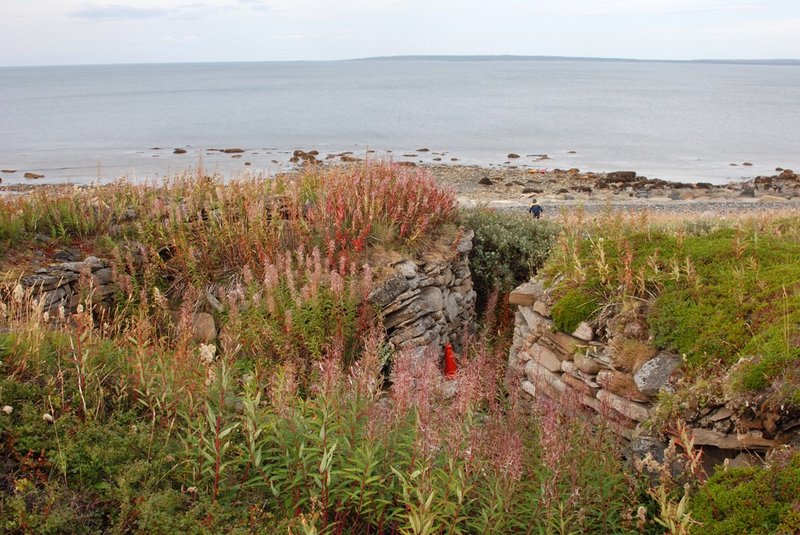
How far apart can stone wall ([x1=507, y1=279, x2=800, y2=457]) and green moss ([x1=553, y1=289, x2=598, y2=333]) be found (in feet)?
0.34

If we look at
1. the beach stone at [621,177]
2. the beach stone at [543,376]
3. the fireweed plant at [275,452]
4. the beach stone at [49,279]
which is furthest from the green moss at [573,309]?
the beach stone at [621,177]

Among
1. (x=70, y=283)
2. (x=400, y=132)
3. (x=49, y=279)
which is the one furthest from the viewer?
(x=400, y=132)

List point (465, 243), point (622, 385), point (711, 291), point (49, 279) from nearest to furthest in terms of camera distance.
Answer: point (622, 385)
point (711, 291)
point (49, 279)
point (465, 243)

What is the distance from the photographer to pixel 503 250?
11.4m

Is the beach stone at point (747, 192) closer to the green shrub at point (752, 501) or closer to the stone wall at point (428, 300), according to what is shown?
the stone wall at point (428, 300)

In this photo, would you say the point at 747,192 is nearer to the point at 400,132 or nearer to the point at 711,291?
the point at 711,291

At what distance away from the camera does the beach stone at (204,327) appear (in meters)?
8.34

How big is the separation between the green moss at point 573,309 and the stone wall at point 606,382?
4.1 inches

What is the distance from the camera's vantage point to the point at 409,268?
9078 mm

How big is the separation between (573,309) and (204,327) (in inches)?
175

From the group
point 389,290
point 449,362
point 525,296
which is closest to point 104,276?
point 389,290

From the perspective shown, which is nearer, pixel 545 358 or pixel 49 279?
pixel 545 358

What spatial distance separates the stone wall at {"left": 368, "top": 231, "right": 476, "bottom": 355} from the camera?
8.73 m

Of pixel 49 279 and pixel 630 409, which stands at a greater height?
pixel 49 279
